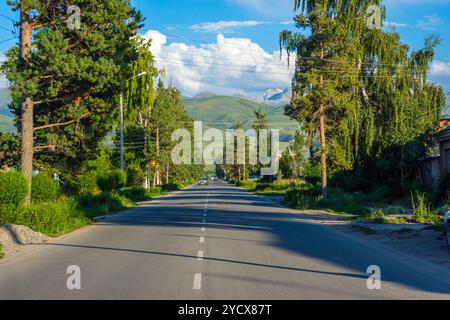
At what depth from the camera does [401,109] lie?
39.9 meters

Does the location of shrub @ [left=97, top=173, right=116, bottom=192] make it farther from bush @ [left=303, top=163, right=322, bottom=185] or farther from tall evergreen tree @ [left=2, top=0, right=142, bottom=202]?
bush @ [left=303, top=163, right=322, bottom=185]

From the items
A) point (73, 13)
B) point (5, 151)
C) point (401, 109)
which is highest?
point (73, 13)

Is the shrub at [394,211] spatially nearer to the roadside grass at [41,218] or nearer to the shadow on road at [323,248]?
the shadow on road at [323,248]

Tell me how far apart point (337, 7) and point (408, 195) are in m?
15.0

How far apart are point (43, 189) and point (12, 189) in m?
7.55

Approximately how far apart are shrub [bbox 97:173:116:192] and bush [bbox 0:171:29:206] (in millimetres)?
21653

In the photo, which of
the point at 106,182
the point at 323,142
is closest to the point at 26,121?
the point at 323,142

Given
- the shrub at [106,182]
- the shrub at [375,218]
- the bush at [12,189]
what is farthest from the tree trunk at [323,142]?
the bush at [12,189]

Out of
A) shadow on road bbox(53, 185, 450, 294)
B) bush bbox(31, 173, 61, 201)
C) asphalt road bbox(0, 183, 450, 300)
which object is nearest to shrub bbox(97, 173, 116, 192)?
bush bbox(31, 173, 61, 201)

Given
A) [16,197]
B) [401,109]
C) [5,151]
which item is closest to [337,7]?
[401,109]

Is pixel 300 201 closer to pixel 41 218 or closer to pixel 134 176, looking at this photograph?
pixel 41 218

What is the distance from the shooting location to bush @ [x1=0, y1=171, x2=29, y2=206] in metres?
21.6

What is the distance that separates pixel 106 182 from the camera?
44.4 metres

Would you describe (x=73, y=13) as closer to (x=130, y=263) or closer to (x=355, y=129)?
(x=130, y=263)
